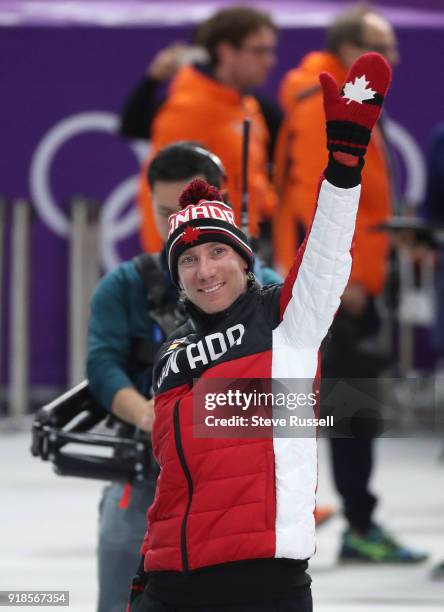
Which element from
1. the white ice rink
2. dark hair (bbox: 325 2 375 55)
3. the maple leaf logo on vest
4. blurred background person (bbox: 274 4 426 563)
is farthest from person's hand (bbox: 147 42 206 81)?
the maple leaf logo on vest

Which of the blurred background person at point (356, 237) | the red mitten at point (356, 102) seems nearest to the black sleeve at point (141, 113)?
the blurred background person at point (356, 237)

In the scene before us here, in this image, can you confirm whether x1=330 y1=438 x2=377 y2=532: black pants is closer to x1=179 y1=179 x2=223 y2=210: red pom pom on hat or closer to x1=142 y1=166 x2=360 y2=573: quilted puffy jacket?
x1=179 y1=179 x2=223 y2=210: red pom pom on hat

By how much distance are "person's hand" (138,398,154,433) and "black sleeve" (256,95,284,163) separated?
3668 mm

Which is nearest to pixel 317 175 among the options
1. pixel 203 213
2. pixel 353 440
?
pixel 353 440

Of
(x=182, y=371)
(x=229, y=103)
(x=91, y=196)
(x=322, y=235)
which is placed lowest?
(x=182, y=371)

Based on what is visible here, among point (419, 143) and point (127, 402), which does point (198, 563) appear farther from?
point (419, 143)

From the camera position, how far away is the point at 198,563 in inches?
123

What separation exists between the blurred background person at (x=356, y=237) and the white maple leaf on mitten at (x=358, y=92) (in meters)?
3.33

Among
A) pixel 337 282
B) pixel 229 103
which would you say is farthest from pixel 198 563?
pixel 229 103

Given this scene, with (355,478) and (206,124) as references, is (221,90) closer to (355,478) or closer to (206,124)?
(206,124)

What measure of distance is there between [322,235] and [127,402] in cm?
111

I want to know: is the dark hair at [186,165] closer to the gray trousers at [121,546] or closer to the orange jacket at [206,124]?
the gray trousers at [121,546]

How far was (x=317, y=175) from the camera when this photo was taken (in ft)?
21.5

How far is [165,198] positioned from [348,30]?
108 inches
